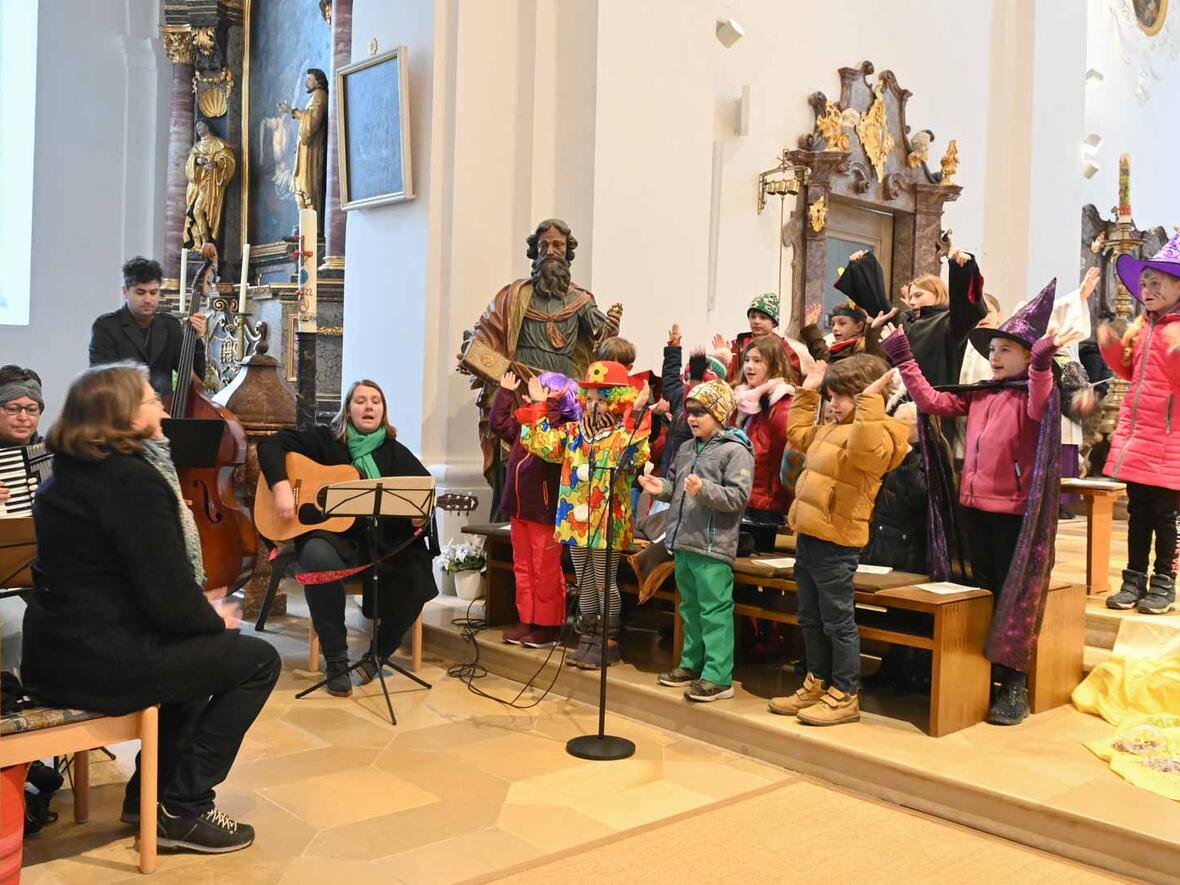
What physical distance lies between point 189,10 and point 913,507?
432 inches

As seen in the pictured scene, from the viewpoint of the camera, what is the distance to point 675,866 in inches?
124

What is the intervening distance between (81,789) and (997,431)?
11.6 ft

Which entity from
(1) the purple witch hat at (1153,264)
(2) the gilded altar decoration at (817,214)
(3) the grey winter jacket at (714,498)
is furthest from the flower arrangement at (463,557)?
(2) the gilded altar decoration at (817,214)

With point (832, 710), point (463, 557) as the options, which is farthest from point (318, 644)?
point (832, 710)

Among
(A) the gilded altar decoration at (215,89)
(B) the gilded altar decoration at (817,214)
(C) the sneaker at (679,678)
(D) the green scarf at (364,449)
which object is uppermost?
(A) the gilded altar decoration at (215,89)

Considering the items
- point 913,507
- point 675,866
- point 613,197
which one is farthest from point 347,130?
point 675,866

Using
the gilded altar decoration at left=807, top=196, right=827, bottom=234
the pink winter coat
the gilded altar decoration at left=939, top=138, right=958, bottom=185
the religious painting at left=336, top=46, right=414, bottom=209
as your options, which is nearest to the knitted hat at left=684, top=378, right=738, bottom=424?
the pink winter coat

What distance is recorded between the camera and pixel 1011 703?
4270 mm

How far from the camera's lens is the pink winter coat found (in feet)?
15.6

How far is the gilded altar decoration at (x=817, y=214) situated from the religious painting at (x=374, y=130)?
3.91 metres

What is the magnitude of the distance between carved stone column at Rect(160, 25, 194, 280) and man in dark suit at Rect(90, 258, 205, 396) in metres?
7.21

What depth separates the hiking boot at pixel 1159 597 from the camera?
16.1 feet

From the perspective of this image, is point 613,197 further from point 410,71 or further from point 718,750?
point 718,750

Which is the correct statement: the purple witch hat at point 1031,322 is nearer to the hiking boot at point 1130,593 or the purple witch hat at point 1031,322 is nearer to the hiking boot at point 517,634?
the hiking boot at point 1130,593
